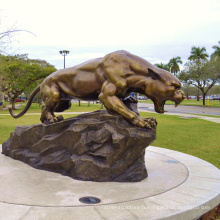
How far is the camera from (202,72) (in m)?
36.5

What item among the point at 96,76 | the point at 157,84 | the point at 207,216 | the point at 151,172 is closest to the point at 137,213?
the point at 207,216

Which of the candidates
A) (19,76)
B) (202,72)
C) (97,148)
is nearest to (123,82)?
(97,148)

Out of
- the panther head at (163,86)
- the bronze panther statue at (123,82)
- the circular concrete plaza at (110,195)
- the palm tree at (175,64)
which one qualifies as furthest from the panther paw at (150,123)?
the palm tree at (175,64)

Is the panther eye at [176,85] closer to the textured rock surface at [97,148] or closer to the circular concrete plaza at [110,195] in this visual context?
the textured rock surface at [97,148]

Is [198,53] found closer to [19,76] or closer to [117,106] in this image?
[19,76]

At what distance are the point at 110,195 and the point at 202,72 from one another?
1428 inches

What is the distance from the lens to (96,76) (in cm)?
473

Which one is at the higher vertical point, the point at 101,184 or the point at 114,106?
the point at 114,106

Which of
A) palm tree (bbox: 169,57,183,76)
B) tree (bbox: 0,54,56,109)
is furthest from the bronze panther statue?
palm tree (bbox: 169,57,183,76)

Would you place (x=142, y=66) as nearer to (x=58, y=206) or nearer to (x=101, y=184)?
(x=101, y=184)

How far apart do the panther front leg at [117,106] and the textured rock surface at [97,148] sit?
11cm

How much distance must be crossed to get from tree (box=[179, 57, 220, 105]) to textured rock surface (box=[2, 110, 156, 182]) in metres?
33.8

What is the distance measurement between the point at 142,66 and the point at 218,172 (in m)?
2.51

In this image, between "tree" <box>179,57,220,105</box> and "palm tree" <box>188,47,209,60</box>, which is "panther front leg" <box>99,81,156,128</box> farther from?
"palm tree" <box>188,47,209,60</box>
